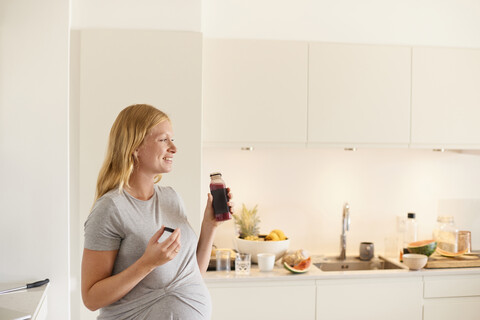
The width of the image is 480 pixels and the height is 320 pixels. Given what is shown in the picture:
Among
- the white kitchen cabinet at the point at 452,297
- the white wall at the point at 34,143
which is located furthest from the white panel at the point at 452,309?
the white wall at the point at 34,143

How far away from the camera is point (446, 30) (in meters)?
3.66

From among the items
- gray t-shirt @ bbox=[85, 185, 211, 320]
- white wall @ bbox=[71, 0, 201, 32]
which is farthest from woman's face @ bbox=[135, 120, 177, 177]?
white wall @ bbox=[71, 0, 201, 32]

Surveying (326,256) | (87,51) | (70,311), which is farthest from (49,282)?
(326,256)

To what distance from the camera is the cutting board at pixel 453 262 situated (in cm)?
325

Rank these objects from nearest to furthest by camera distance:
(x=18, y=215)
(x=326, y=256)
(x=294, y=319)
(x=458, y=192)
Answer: (x=18, y=215)
(x=294, y=319)
(x=326, y=256)
(x=458, y=192)

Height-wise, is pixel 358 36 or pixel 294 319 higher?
pixel 358 36

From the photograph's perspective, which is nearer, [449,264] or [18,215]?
[18,215]

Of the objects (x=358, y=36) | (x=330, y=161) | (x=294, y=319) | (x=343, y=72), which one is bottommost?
(x=294, y=319)

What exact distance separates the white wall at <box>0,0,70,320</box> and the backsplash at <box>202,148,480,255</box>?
1.03 meters

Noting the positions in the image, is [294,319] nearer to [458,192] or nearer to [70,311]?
[70,311]

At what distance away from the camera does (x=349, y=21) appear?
357 cm

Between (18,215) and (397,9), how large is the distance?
263 centimetres

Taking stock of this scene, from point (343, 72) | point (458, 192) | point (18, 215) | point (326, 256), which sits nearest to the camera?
point (18, 215)

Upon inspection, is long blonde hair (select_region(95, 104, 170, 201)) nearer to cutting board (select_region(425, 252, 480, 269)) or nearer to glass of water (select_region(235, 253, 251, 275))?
glass of water (select_region(235, 253, 251, 275))
